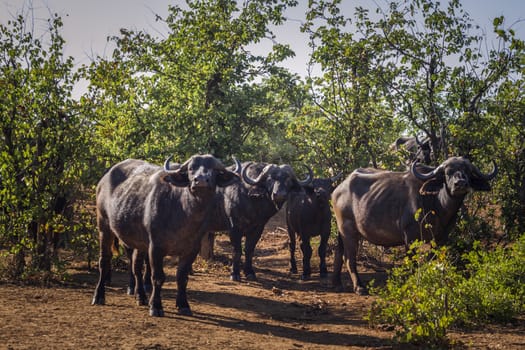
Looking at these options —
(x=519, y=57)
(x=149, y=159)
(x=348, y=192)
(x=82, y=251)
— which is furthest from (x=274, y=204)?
(x=519, y=57)

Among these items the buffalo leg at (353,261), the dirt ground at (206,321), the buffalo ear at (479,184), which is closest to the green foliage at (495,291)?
the dirt ground at (206,321)

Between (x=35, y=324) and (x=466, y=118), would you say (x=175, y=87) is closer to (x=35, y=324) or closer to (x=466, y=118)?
(x=466, y=118)

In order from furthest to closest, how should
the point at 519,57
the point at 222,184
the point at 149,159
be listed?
the point at 149,159 < the point at 519,57 < the point at 222,184

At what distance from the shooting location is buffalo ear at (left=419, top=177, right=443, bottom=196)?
9.72m

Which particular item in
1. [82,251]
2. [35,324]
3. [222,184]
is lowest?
[35,324]

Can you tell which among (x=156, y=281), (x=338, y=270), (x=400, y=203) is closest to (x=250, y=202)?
(x=338, y=270)

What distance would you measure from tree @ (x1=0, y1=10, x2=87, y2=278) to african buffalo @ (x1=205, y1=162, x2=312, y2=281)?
324 centimetres

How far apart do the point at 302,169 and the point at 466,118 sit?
5.37m

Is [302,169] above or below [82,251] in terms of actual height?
above

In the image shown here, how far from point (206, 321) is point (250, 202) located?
4825 mm

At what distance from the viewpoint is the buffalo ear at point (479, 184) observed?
31.5 feet

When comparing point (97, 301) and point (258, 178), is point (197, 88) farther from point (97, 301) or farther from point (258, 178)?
point (97, 301)

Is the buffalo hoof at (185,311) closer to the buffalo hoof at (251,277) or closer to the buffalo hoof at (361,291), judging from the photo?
the buffalo hoof at (361,291)

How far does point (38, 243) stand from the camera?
33.7ft
